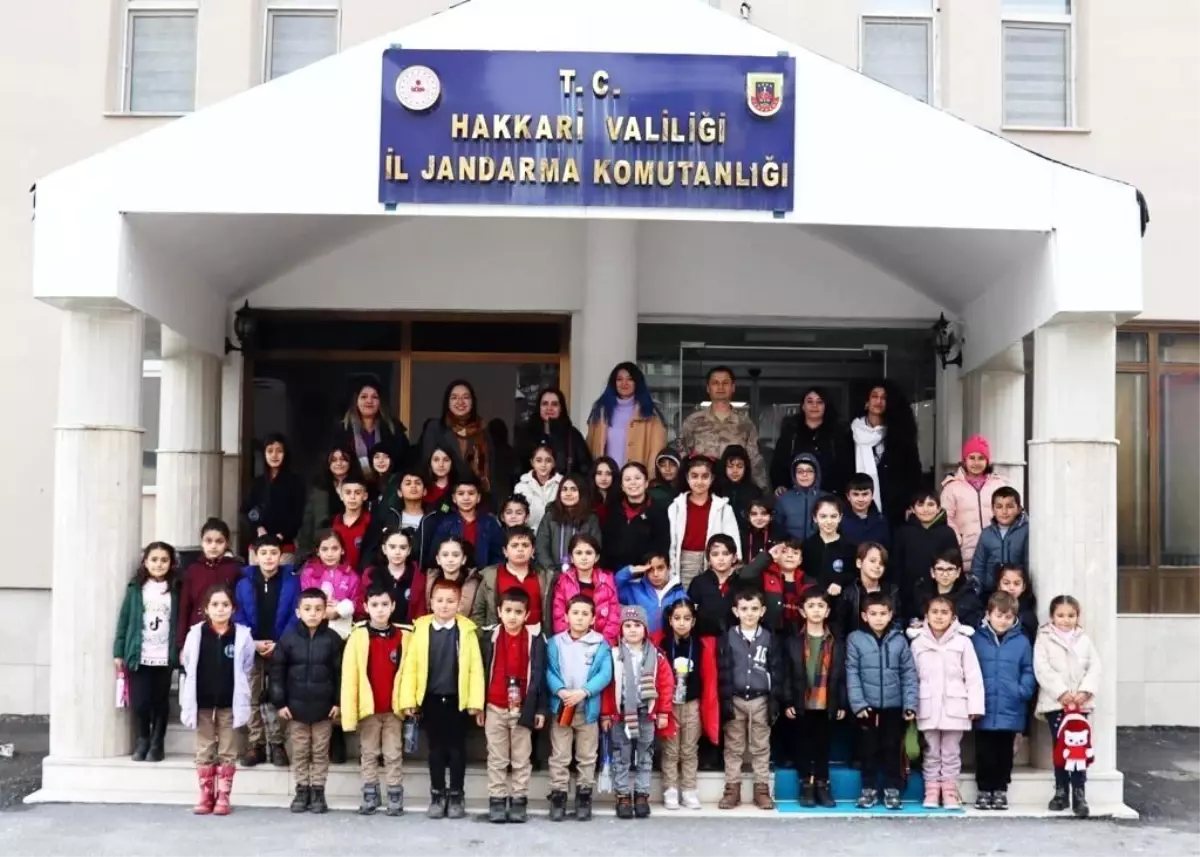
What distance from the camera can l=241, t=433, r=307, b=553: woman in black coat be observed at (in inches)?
360

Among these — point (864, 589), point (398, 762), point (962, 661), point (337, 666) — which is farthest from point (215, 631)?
point (962, 661)

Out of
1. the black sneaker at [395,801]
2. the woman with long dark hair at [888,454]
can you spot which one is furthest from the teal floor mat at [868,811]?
the woman with long dark hair at [888,454]

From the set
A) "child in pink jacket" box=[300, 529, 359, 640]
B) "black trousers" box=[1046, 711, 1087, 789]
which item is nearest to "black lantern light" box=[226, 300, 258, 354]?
"child in pink jacket" box=[300, 529, 359, 640]

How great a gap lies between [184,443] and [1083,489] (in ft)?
21.3

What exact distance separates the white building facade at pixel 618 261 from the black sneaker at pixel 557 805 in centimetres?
271

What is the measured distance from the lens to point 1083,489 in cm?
803

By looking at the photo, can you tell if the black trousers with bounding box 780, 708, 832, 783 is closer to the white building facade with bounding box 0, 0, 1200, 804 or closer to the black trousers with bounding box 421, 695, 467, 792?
the white building facade with bounding box 0, 0, 1200, 804

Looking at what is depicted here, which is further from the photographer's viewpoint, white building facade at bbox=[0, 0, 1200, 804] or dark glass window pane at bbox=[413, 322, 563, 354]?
dark glass window pane at bbox=[413, 322, 563, 354]

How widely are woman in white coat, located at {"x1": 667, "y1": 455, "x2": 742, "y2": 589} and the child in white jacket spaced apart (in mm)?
1907

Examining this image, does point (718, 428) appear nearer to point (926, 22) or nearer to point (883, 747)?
point (883, 747)

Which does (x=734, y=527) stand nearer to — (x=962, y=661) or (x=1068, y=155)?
(x=962, y=661)

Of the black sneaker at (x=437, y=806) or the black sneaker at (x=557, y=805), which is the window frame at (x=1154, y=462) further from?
the black sneaker at (x=437, y=806)

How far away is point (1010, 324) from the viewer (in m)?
8.83

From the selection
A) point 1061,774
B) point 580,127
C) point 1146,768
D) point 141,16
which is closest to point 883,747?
point 1061,774
